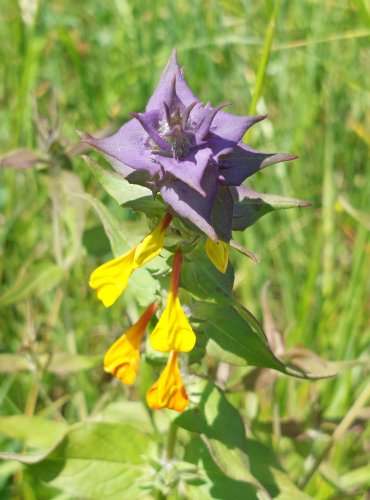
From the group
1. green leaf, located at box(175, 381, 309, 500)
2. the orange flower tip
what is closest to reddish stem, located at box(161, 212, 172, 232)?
the orange flower tip

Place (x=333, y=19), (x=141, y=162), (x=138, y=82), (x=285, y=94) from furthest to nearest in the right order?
(x=333, y=19) < (x=285, y=94) < (x=138, y=82) < (x=141, y=162)

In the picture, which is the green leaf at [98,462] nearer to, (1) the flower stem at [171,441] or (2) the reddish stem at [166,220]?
(1) the flower stem at [171,441]

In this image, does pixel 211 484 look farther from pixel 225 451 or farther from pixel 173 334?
pixel 173 334

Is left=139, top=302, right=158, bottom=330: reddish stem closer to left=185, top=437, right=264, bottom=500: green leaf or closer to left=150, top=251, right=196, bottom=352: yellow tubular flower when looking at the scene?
left=150, top=251, right=196, bottom=352: yellow tubular flower

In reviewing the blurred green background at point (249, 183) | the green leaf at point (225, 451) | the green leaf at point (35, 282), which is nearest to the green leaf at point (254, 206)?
the green leaf at point (225, 451)

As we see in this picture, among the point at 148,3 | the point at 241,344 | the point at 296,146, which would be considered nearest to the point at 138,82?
the point at 148,3

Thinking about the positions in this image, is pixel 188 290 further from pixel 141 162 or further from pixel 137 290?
pixel 141 162

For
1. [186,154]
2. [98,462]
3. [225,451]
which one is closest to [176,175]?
[186,154]
